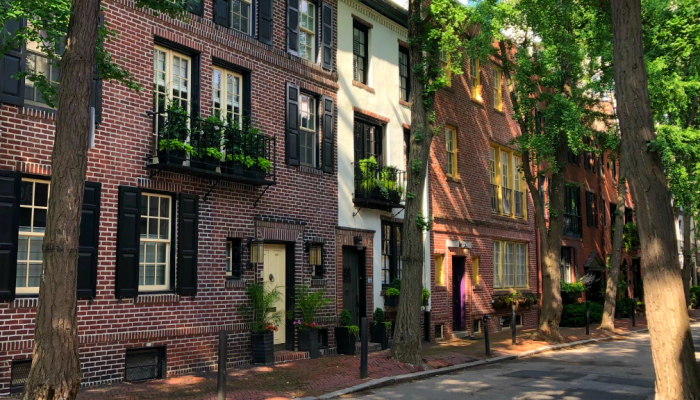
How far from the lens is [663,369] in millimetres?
7559

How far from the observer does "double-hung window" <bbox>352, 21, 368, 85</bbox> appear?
18.3 metres

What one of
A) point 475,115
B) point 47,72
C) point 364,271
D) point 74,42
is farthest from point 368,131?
point 74,42

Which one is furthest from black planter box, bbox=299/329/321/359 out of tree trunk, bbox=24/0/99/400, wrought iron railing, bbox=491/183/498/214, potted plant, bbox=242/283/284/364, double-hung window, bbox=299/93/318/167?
wrought iron railing, bbox=491/183/498/214

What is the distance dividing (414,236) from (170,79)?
6060 mm

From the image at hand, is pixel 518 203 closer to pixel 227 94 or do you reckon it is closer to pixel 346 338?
pixel 346 338

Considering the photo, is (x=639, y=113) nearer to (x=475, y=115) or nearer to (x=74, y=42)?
(x=74, y=42)

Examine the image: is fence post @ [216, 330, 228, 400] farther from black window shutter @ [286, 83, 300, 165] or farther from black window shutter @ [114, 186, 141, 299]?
black window shutter @ [286, 83, 300, 165]

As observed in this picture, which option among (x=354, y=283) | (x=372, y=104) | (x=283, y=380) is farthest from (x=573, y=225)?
(x=283, y=380)

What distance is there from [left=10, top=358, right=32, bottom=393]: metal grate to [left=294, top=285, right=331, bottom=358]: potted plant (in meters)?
6.22

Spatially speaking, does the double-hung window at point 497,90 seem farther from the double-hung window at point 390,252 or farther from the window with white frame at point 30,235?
Result: the window with white frame at point 30,235

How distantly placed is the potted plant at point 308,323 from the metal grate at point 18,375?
6.22 metres

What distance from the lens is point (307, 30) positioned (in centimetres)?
1653

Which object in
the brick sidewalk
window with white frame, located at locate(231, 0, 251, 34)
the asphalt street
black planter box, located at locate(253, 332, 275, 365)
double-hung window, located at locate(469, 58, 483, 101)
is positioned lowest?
the asphalt street

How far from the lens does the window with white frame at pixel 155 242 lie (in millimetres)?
12188
